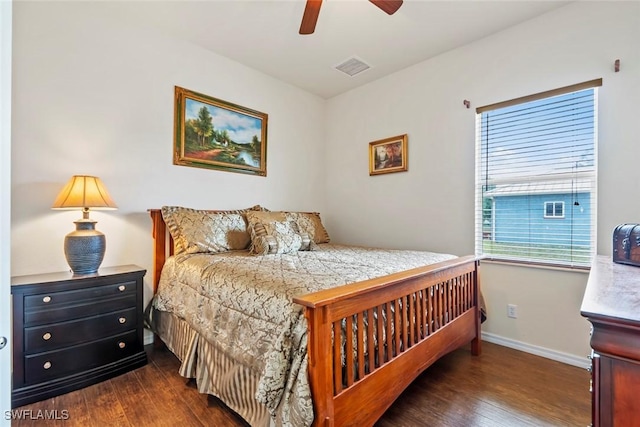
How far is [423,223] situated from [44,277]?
3163 millimetres

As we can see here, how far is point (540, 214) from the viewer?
2.47 meters

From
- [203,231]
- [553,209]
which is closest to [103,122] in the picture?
[203,231]

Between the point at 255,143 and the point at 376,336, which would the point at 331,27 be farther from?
the point at 376,336

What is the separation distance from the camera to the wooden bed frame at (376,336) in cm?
114

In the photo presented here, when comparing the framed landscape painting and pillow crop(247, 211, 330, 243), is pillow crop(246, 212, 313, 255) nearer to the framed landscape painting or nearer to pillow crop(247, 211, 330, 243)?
pillow crop(247, 211, 330, 243)

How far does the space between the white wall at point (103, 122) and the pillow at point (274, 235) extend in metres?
0.64

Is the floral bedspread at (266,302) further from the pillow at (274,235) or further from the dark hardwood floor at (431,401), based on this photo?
the dark hardwood floor at (431,401)

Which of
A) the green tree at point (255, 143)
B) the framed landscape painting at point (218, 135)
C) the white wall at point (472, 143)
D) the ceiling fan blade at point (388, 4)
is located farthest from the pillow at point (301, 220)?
the ceiling fan blade at point (388, 4)

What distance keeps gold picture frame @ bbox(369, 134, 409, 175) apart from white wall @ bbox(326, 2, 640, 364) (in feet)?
0.25

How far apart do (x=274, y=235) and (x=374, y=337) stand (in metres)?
1.38

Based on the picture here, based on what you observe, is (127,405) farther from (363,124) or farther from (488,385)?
(363,124)

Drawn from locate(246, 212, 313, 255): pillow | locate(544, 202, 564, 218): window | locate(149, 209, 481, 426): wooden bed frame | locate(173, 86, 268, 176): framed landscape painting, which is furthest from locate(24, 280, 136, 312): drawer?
locate(544, 202, 564, 218): window
